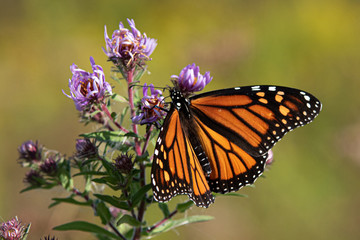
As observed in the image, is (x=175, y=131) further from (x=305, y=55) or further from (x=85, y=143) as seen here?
(x=305, y=55)

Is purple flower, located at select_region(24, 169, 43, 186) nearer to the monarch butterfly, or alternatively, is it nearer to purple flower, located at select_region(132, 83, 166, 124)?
purple flower, located at select_region(132, 83, 166, 124)

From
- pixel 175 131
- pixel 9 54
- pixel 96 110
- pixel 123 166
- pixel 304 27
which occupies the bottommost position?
pixel 123 166

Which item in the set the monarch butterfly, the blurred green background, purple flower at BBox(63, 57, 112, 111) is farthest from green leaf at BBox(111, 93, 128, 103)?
the blurred green background

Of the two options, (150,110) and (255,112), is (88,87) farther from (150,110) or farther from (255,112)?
(255,112)

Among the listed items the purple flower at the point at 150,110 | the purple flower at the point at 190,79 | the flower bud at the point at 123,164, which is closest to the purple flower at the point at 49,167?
the flower bud at the point at 123,164

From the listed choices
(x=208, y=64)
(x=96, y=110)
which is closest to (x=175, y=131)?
(x=96, y=110)

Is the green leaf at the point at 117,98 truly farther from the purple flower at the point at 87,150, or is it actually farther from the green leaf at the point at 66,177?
the green leaf at the point at 66,177
